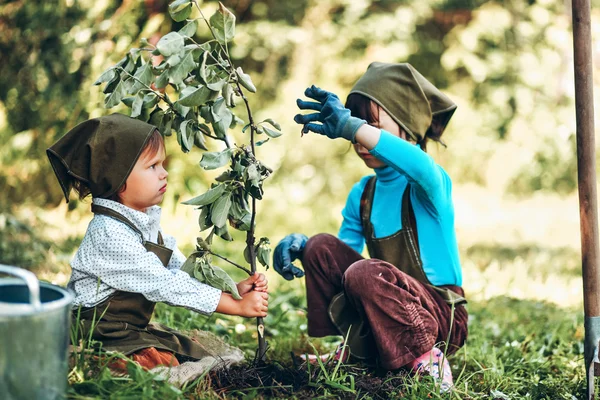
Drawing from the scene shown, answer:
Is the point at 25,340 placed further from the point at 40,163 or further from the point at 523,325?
the point at 40,163

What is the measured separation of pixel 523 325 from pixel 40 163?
3771mm

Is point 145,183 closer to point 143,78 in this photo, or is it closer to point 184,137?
point 184,137

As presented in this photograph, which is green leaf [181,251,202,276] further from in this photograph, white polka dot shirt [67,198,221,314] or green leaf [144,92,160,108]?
green leaf [144,92,160,108]

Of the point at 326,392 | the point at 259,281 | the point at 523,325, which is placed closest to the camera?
the point at 326,392

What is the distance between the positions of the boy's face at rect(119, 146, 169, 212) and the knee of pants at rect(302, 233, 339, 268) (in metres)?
0.59

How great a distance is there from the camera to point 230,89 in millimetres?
2217

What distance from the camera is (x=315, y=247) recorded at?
2619mm

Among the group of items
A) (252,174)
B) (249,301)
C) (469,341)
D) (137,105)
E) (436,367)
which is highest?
(137,105)

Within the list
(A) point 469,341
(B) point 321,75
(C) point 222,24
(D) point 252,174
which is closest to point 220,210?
(D) point 252,174

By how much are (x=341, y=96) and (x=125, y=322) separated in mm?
4594

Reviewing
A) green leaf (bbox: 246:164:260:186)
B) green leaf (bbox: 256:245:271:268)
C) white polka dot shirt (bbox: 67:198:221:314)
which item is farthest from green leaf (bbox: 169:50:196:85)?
green leaf (bbox: 256:245:271:268)

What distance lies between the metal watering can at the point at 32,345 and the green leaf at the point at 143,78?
84cm

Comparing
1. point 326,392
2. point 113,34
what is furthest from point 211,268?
point 113,34

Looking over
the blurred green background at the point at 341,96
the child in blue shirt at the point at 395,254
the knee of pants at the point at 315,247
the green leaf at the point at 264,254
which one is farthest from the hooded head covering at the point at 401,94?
the blurred green background at the point at 341,96
